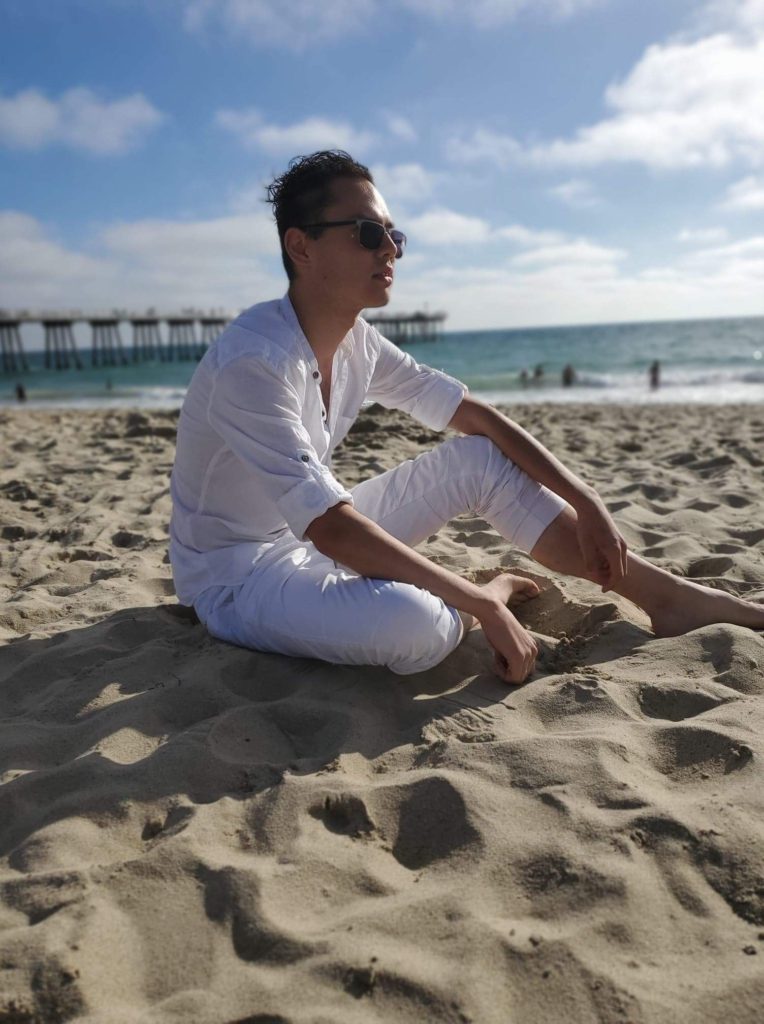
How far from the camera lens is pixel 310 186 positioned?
86.3 inches

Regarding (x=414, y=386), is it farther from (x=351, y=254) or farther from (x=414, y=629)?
(x=414, y=629)

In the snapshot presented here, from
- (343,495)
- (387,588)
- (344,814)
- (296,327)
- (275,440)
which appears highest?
(296,327)

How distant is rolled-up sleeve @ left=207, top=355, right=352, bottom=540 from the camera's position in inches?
77.4

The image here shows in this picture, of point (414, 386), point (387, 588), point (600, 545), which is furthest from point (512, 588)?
point (414, 386)

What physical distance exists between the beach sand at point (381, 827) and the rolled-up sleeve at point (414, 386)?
72 cm

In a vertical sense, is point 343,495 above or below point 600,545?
above

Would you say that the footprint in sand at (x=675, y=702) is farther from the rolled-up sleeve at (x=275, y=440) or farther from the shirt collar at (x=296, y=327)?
the shirt collar at (x=296, y=327)

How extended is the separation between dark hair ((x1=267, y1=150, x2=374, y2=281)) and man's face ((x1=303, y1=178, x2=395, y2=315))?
0.9 inches

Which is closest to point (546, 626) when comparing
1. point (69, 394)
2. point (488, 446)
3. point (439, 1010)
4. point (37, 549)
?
point (488, 446)

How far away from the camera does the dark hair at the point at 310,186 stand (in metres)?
2.19

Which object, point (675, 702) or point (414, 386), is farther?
point (414, 386)

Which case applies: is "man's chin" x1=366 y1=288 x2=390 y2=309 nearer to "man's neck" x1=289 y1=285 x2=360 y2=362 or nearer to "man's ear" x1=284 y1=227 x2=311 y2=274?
"man's neck" x1=289 y1=285 x2=360 y2=362

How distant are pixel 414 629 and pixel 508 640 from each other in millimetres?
242

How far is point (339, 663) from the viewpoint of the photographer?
87.1 inches
